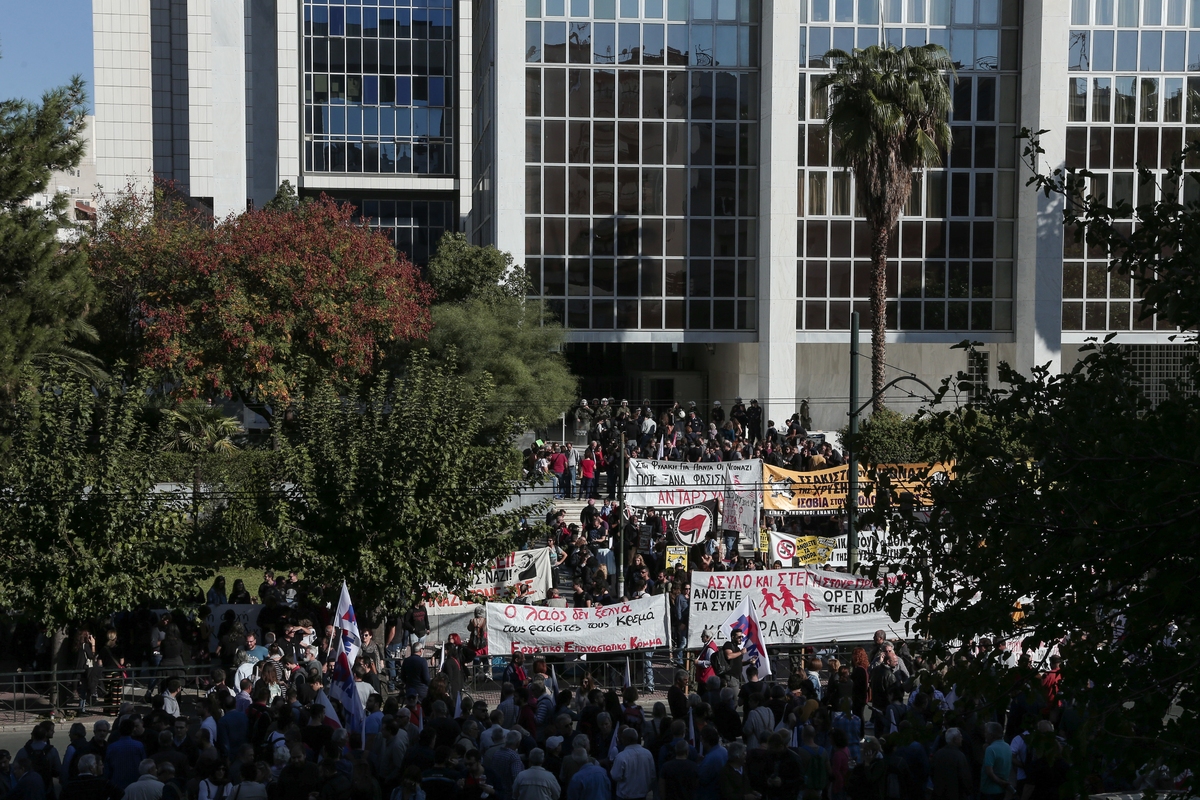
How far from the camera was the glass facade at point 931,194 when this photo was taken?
42.3 metres

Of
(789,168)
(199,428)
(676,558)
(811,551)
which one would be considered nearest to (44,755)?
(676,558)

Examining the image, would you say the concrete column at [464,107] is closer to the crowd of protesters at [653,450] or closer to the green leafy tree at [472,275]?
the green leafy tree at [472,275]

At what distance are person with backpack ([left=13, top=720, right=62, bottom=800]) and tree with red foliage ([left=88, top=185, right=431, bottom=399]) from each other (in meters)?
19.1

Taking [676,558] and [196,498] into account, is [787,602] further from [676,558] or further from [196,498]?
[196,498]

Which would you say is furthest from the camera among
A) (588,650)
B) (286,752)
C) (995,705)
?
(588,650)

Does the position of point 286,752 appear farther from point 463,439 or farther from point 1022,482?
point 463,439

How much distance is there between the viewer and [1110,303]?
42.8 meters

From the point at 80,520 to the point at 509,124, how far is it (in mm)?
27772

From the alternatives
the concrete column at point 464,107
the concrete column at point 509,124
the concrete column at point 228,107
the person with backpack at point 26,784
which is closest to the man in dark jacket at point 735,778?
the person with backpack at point 26,784

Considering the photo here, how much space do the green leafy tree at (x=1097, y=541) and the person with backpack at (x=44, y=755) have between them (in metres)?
8.01

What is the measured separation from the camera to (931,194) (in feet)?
141

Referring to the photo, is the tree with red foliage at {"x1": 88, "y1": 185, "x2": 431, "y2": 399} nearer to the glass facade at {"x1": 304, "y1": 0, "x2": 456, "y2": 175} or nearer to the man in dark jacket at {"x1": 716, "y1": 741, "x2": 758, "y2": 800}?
→ the man in dark jacket at {"x1": 716, "y1": 741, "x2": 758, "y2": 800}

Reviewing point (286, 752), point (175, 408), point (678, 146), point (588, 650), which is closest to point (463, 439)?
point (588, 650)

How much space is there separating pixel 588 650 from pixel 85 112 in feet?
37.1
